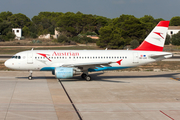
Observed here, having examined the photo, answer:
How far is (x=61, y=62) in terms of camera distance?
91.9 feet

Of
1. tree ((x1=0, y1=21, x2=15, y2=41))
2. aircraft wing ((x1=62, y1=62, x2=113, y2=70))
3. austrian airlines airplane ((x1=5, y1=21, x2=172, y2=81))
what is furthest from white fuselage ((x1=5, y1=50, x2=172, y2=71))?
tree ((x1=0, y1=21, x2=15, y2=41))

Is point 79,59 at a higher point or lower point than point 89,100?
higher

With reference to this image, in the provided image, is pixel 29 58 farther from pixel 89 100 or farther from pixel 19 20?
pixel 19 20

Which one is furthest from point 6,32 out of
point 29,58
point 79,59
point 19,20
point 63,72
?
point 63,72

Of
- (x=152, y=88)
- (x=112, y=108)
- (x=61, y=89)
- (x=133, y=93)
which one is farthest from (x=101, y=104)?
(x=152, y=88)

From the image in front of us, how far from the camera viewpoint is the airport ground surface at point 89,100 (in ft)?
50.0

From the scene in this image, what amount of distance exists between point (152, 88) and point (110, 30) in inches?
2412

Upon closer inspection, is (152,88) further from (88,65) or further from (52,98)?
(52,98)

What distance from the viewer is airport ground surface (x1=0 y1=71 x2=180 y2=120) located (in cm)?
1523

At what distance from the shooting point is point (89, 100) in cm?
1908

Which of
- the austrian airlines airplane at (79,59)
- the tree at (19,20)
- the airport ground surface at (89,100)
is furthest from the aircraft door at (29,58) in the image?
the tree at (19,20)

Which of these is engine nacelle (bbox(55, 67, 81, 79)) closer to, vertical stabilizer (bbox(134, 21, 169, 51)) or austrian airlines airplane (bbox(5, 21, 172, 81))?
austrian airlines airplane (bbox(5, 21, 172, 81))

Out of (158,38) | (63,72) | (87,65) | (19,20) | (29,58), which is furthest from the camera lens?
(19,20)

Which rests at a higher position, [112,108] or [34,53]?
[34,53]
